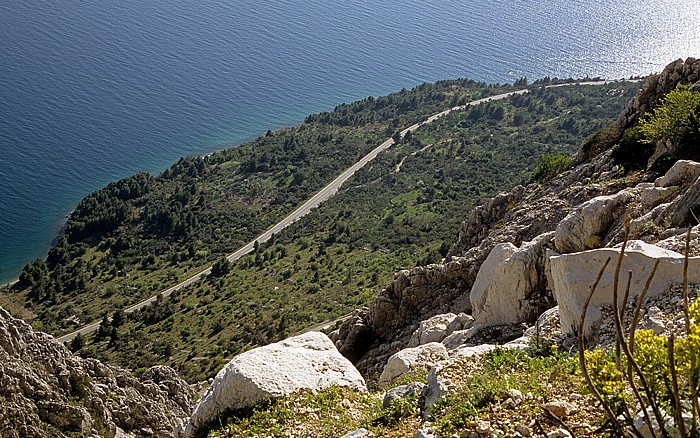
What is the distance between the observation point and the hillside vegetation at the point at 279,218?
54781mm

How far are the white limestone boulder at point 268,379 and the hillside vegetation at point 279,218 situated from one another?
104ft

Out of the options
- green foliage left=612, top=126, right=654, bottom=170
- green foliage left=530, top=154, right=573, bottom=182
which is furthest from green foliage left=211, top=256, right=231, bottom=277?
green foliage left=612, top=126, right=654, bottom=170

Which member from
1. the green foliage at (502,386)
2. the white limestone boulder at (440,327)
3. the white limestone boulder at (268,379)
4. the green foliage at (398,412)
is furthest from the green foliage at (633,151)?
the green foliage at (398,412)

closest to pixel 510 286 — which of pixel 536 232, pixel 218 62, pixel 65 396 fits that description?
pixel 536 232

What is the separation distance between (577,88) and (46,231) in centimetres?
9607

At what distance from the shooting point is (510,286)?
1584cm

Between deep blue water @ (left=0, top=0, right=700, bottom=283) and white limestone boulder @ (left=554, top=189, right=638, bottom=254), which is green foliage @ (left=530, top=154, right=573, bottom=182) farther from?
deep blue water @ (left=0, top=0, right=700, bottom=283)

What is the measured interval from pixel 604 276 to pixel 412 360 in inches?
185

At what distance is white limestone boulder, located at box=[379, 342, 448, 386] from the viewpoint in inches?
529

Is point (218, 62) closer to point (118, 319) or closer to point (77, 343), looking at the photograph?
point (118, 319)

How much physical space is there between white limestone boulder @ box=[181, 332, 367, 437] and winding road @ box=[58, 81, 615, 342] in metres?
53.1

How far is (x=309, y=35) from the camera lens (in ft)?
547

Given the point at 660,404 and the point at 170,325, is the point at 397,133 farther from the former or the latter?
the point at 660,404

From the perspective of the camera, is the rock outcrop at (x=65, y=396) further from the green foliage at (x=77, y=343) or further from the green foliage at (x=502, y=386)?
the green foliage at (x=77, y=343)
